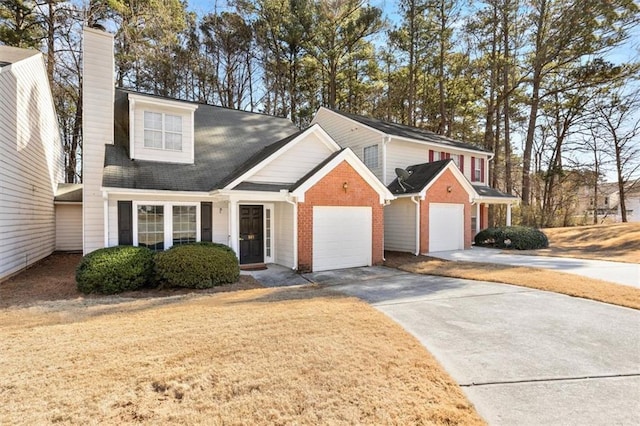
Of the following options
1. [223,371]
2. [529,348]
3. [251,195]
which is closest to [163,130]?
[251,195]

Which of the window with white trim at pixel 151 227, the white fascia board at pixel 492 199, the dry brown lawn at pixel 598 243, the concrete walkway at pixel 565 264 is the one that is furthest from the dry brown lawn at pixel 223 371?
the white fascia board at pixel 492 199

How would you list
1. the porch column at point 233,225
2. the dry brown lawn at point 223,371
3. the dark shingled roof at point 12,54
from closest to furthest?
the dry brown lawn at point 223,371
the porch column at point 233,225
the dark shingled roof at point 12,54

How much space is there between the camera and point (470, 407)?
3.15 m

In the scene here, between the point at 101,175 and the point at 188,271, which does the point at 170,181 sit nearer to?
the point at 101,175

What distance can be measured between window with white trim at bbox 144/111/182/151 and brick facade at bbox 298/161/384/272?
5214 millimetres

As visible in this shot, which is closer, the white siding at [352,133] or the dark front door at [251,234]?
the dark front door at [251,234]

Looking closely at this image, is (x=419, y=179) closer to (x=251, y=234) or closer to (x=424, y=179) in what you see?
(x=424, y=179)

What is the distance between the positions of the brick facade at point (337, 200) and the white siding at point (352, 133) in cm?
428

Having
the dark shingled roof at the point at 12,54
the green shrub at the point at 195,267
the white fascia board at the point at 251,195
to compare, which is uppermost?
the dark shingled roof at the point at 12,54

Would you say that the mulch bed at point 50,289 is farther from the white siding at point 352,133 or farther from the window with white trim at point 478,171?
the window with white trim at point 478,171

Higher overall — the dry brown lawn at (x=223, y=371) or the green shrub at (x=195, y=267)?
the green shrub at (x=195, y=267)

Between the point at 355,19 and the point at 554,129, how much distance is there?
797 inches

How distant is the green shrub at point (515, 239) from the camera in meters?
16.2


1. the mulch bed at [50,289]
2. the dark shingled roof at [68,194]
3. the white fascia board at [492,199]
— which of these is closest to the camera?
the mulch bed at [50,289]
